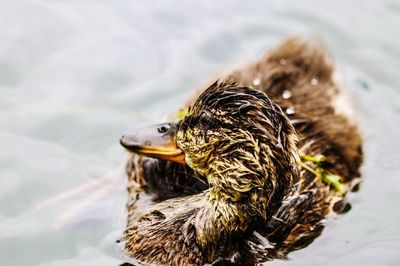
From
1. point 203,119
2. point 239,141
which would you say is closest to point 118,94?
point 203,119

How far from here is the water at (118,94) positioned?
6.68 meters

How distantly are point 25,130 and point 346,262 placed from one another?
275cm

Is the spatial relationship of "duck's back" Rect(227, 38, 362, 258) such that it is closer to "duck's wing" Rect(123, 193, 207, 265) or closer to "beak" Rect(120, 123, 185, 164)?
"duck's wing" Rect(123, 193, 207, 265)

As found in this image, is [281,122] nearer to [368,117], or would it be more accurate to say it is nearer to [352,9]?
[368,117]

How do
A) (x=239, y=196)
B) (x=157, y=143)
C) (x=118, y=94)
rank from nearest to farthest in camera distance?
(x=239, y=196)
(x=157, y=143)
(x=118, y=94)

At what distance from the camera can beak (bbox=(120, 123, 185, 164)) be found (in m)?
6.22

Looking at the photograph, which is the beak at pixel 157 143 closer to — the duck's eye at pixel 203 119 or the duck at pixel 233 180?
the duck at pixel 233 180

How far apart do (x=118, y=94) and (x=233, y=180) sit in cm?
266

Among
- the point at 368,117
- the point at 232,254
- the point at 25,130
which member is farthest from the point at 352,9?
the point at 232,254

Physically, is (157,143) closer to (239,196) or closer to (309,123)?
(239,196)

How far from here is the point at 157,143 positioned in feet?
20.4

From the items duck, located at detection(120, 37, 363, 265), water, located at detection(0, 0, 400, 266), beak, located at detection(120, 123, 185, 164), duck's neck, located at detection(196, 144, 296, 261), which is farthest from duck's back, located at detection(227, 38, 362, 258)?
beak, located at detection(120, 123, 185, 164)

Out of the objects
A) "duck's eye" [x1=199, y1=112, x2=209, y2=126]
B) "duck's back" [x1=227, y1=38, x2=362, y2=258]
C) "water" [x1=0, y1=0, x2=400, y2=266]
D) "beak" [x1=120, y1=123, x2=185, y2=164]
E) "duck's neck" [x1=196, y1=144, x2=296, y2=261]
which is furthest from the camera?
"water" [x1=0, y1=0, x2=400, y2=266]

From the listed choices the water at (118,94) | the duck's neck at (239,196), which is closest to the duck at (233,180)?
the duck's neck at (239,196)
